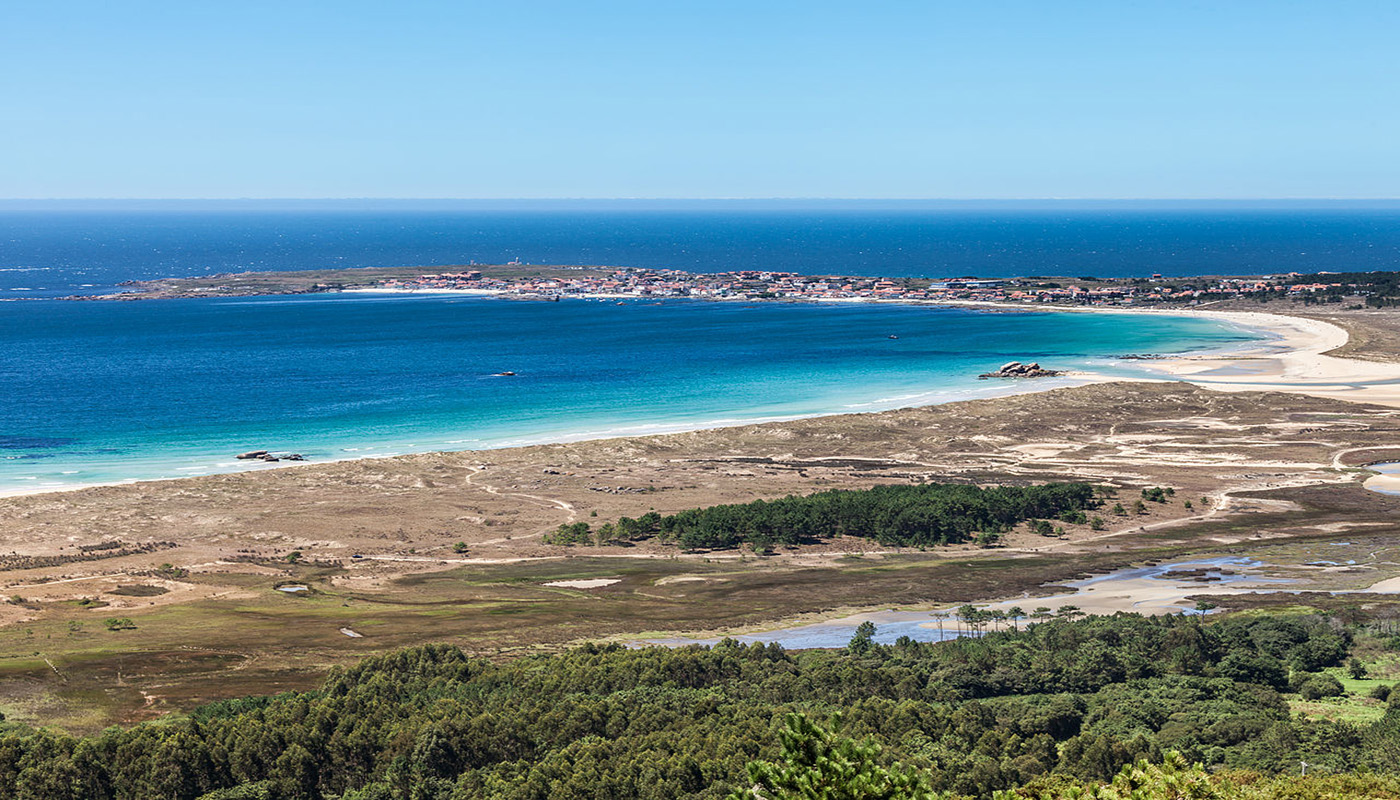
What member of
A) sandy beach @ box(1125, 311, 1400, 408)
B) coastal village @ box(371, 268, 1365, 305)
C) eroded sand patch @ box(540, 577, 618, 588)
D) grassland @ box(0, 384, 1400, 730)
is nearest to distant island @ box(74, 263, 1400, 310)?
coastal village @ box(371, 268, 1365, 305)

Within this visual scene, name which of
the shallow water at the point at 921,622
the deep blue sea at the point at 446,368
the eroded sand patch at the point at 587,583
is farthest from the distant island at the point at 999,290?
the eroded sand patch at the point at 587,583

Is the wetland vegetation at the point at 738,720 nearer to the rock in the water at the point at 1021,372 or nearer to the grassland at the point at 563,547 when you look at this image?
the grassland at the point at 563,547

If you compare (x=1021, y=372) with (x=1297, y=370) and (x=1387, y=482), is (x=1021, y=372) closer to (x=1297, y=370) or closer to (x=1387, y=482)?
(x=1297, y=370)

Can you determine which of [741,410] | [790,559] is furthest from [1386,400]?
[790,559]

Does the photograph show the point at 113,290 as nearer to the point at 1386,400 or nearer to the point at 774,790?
the point at 1386,400

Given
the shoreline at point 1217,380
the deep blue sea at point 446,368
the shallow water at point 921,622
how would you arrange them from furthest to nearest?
1. the deep blue sea at point 446,368
2. the shoreline at point 1217,380
3. the shallow water at point 921,622

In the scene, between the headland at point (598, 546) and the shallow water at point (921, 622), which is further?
the shallow water at point (921, 622)

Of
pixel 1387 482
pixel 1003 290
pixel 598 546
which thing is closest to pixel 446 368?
pixel 598 546

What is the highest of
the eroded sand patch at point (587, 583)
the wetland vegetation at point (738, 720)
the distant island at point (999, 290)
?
the distant island at point (999, 290)
